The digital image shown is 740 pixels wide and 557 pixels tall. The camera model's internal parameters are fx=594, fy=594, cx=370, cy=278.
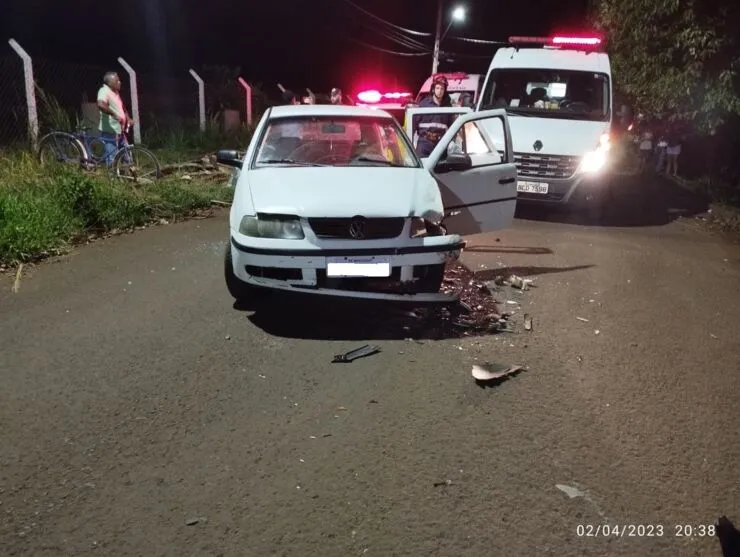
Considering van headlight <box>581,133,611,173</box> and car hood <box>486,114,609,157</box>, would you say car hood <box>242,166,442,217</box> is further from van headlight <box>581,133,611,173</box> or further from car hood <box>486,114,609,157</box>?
van headlight <box>581,133,611,173</box>

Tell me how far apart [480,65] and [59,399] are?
180 ft

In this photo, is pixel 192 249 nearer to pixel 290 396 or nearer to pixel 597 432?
pixel 290 396

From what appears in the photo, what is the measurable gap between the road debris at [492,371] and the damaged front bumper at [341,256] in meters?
0.71

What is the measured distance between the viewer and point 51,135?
9.16m

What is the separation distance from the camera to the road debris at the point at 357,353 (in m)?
4.00

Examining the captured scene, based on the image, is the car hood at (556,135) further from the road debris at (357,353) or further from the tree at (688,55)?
the road debris at (357,353)

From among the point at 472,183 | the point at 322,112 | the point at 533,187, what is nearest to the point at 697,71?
the point at 533,187

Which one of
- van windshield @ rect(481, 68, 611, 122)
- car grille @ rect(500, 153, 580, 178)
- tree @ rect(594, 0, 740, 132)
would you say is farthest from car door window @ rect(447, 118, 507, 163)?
tree @ rect(594, 0, 740, 132)

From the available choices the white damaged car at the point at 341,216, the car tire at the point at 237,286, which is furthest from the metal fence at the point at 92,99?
the car tire at the point at 237,286

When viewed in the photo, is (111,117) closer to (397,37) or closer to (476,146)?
(476,146)

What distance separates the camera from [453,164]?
→ 5.49m

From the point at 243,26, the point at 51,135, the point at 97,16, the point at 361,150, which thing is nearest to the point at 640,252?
the point at 361,150

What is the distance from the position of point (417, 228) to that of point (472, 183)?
1588 millimetres

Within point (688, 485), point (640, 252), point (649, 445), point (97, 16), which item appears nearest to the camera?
point (688, 485)
